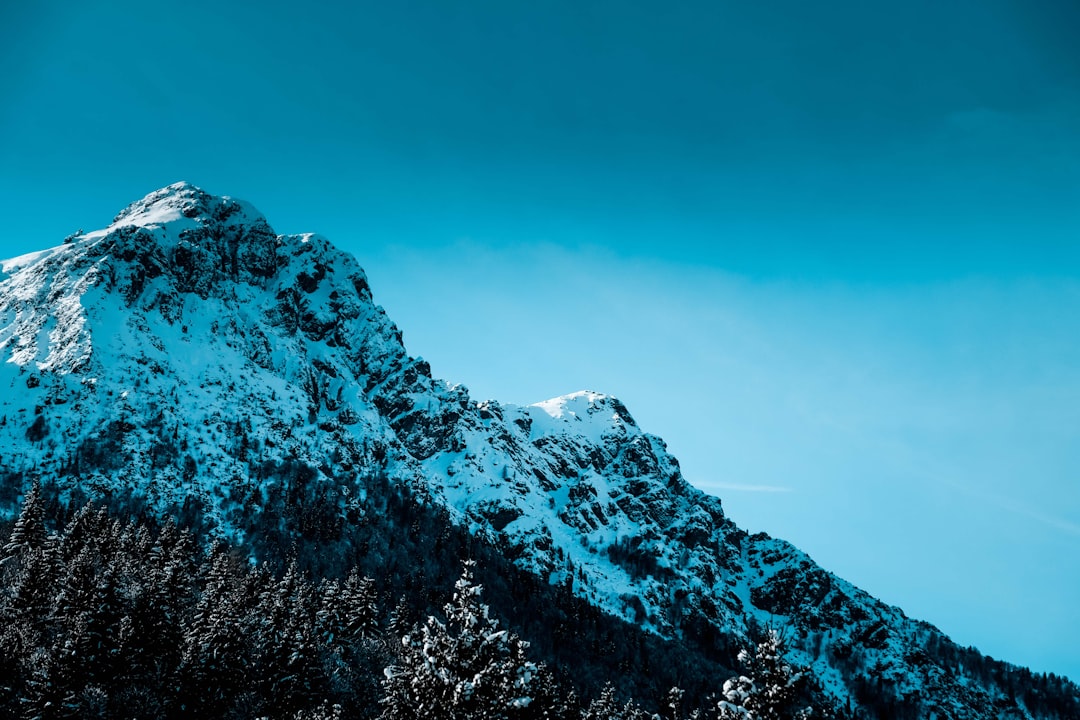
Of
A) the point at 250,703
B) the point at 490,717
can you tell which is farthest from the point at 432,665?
the point at 250,703

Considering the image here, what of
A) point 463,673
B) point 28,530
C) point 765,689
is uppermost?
point 765,689

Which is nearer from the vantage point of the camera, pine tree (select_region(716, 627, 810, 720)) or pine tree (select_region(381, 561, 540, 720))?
pine tree (select_region(716, 627, 810, 720))

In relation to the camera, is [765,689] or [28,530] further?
[28,530]

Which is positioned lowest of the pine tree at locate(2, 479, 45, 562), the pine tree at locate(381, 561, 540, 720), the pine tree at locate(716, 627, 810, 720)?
the pine tree at locate(2, 479, 45, 562)

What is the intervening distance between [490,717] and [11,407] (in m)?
206

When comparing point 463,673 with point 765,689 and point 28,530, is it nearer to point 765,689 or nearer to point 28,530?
point 765,689

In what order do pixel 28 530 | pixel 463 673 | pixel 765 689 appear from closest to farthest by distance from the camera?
pixel 765 689
pixel 463 673
pixel 28 530

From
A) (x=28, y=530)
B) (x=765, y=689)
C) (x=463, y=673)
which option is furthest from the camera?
(x=28, y=530)

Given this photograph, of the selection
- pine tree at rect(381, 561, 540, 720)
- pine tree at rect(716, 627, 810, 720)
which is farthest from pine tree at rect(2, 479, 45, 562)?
pine tree at rect(716, 627, 810, 720)

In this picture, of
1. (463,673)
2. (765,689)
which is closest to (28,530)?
(463,673)

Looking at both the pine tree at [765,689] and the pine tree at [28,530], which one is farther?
the pine tree at [28,530]

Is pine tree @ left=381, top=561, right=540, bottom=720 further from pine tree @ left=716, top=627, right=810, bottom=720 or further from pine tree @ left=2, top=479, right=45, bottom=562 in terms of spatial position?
pine tree @ left=2, top=479, right=45, bottom=562

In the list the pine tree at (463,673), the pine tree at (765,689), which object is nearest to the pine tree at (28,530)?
the pine tree at (463,673)

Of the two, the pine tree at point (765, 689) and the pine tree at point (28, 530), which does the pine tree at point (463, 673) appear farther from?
the pine tree at point (28, 530)
